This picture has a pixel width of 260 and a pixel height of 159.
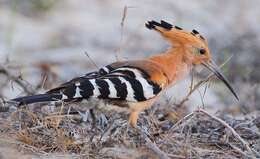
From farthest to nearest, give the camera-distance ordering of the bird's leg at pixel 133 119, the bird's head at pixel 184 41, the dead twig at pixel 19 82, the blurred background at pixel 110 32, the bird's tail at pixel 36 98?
the blurred background at pixel 110 32, the dead twig at pixel 19 82, the bird's head at pixel 184 41, the bird's leg at pixel 133 119, the bird's tail at pixel 36 98

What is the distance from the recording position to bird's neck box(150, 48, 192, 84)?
14.4ft

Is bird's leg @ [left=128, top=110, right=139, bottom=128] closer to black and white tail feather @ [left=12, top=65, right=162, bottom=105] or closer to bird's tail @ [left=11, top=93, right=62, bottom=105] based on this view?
black and white tail feather @ [left=12, top=65, right=162, bottom=105]

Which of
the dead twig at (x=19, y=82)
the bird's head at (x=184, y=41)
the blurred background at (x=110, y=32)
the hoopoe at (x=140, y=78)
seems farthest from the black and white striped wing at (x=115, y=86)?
the blurred background at (x=110, y=32)

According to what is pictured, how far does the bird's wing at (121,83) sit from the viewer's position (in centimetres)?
397

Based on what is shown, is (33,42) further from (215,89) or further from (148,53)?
(215,89)

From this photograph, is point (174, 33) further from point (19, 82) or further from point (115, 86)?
point (19, 82)

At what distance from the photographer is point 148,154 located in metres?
3.86

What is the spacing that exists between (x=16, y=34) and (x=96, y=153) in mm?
A: 5367

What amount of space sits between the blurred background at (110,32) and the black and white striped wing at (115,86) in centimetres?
291

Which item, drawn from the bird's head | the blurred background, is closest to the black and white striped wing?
the bird's head

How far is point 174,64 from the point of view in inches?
175

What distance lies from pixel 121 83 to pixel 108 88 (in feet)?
0.33

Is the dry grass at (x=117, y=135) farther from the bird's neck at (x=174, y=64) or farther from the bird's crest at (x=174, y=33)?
the bird's crest at (x=174, y=33)

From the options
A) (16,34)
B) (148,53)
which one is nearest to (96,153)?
(148,53)
